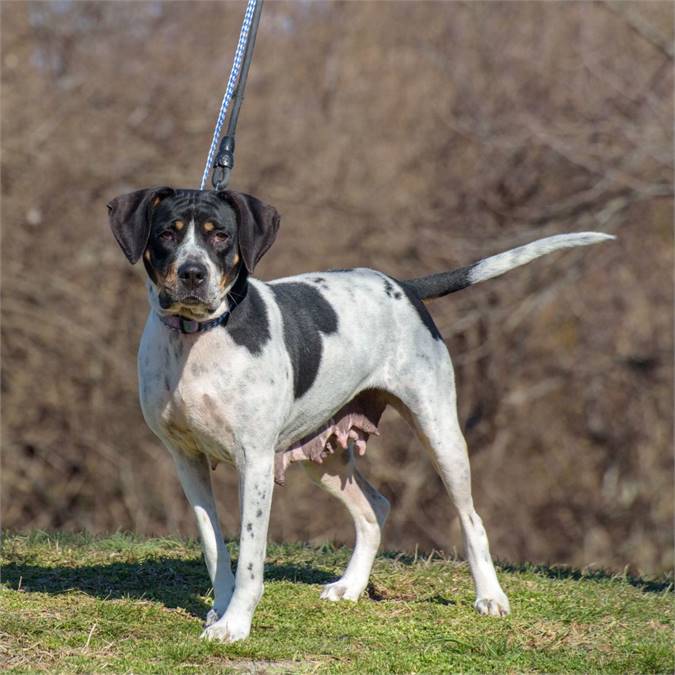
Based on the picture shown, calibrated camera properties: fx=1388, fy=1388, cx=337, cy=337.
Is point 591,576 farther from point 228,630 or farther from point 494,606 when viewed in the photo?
point 228,630

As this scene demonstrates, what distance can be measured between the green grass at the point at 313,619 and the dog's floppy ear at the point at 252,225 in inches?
62.3

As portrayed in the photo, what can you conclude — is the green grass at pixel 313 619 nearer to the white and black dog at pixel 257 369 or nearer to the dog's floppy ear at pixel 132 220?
the white and black dog at pixel 257 369

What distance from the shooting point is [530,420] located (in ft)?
54.3

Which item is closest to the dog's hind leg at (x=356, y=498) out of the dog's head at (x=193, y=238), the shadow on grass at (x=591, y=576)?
the shadow on grass at (x=591, y=576)

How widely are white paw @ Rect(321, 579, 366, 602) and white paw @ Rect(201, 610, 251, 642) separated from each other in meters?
0.90

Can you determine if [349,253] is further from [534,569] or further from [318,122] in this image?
[534,569]

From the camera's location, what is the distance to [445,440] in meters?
6.71

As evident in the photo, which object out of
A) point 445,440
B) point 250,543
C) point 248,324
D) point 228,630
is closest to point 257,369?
point 248,324

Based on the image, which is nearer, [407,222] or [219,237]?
[219,237]

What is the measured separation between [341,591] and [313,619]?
18.1 inches

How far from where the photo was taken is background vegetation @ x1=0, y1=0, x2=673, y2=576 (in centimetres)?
1487

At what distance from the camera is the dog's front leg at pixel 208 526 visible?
19.7ft

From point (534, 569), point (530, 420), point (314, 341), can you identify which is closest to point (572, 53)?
point (530, 420)

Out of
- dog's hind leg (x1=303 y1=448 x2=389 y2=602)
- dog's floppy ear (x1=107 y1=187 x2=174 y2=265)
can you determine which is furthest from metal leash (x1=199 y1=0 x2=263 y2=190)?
dog's hind leg (x1=303 y1=448 x2=389 y2=602)
